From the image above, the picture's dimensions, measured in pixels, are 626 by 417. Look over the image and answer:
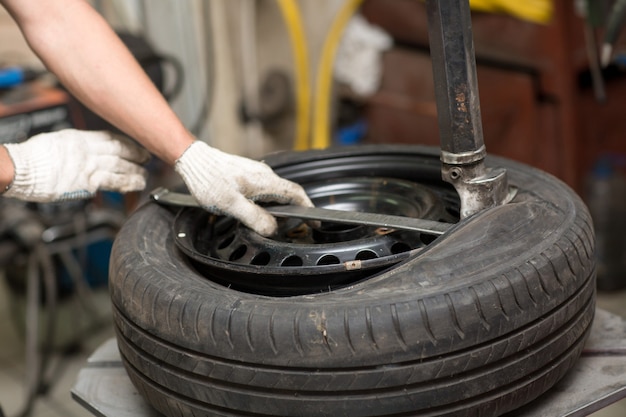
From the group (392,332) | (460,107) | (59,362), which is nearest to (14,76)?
(59,362)

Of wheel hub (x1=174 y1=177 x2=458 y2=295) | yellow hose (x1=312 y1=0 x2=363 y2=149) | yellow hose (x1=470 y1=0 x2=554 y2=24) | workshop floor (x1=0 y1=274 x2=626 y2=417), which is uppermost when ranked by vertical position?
yellow hose (x1=470 y1=0 x2=554 y2=24)

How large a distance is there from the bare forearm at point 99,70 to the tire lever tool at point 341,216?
0.08 meters

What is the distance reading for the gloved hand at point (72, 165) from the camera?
1.21 meters

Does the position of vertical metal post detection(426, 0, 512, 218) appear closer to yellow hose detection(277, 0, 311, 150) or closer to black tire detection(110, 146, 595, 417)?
black tire detection(110, 146, 595, 417)

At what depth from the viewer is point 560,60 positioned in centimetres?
241

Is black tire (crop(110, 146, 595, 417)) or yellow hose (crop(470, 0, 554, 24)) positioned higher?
yellow hose (crop(470, 0, 554, 24))

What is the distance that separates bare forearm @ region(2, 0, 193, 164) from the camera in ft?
3.87

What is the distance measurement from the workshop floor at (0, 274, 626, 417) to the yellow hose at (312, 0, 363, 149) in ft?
3.37

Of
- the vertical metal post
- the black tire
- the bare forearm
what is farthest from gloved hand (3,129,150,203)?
the vertical metal post

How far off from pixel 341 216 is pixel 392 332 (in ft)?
0.92

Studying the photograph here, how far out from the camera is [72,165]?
1.23 metres

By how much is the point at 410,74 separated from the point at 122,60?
1808mm

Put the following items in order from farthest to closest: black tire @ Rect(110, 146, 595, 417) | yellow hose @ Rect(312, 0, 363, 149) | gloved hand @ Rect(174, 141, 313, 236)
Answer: yellow hose @ Rect(312, 0, 363, 149) < gloved hand @ Rect(174, 141, 313, 236) < black tire @ Rect(110, 146, 595, 417)

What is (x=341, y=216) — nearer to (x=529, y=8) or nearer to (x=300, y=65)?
(x=529, y=8)
